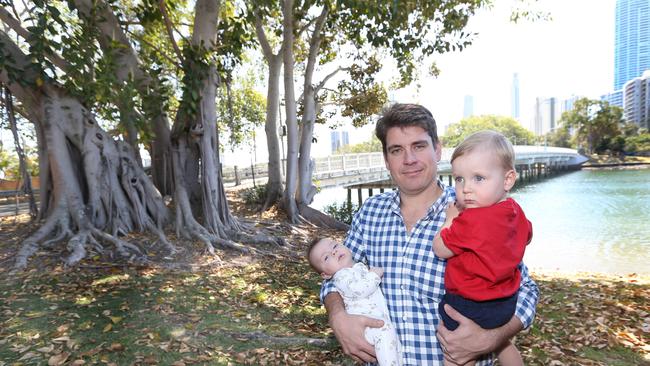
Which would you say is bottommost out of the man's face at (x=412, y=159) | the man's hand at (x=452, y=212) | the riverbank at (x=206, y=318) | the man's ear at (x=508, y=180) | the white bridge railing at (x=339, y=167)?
the riverbank at (x=206, y=318)

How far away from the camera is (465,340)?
58.3 inches

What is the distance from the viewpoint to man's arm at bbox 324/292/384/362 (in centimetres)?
169

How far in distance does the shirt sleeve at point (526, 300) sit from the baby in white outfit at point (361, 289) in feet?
1.71

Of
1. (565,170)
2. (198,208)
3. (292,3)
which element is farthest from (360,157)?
(565,170)

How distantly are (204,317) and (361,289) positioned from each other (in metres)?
2.66

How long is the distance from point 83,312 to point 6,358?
0.85 metres

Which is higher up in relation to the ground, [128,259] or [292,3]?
[292,3]

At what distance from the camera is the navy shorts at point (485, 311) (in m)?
1.49

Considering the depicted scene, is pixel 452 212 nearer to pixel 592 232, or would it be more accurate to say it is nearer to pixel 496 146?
pixel 496 146

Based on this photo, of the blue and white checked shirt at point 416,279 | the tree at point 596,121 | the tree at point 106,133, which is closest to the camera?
the blue and white checked shirt at point 416,279

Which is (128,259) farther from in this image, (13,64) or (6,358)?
(13,64)

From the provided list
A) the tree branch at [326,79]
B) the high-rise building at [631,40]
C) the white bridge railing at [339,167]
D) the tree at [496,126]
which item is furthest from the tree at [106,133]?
the high-rise building at [631,40]

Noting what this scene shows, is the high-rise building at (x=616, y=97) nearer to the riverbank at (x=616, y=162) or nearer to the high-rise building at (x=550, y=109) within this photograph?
the high-rise building at (x=550, y=109)

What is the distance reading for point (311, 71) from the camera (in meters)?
11.1
